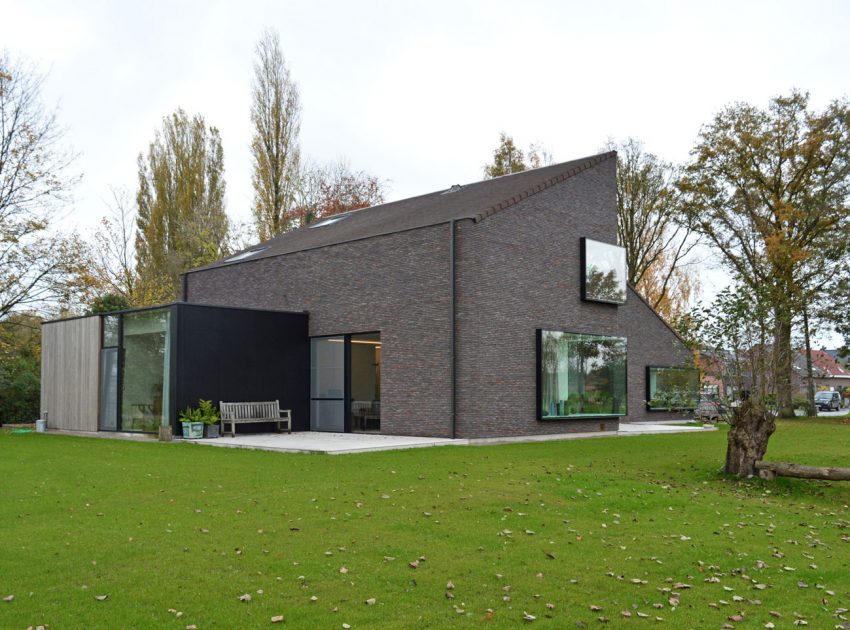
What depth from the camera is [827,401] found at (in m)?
48.7

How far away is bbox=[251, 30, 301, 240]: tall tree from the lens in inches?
1278

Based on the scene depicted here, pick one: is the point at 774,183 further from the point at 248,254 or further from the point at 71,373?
the point at 71,373

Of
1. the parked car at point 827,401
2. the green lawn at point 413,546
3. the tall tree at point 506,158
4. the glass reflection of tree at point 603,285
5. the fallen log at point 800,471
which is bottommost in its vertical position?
the parked car at point 827,401

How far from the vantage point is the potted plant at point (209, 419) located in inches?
634

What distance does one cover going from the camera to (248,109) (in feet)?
107

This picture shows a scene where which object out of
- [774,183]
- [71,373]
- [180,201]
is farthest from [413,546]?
[180,201]

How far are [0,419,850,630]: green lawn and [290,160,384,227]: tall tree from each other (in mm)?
24202

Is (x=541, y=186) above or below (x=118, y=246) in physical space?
below

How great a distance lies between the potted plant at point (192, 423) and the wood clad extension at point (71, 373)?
3468 millimetres

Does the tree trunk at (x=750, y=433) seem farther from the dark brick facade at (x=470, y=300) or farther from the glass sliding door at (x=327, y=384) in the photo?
the glass sliding door at (x=327, y=384)

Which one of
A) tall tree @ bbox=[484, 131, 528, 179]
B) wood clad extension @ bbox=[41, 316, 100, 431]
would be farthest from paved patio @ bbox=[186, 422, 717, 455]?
tall tree @ bbox=[484, 131, 528, 179]

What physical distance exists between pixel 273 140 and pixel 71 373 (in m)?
16.2

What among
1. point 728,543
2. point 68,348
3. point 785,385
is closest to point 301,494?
point 728,543

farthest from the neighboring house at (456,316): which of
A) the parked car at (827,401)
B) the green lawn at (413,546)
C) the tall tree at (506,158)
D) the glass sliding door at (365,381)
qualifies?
the parked car at (827,401)
